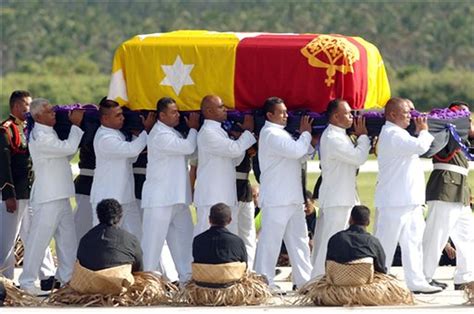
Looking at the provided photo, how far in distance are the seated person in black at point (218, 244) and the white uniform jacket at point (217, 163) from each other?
1307 millimetres

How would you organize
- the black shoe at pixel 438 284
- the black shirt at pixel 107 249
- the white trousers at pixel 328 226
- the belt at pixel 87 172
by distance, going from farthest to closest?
the belt at pixel 87 172 < the black shoe at pixel 438 284 < the white trousers at pixel 328 226 < the black shirt at pixel 107 249

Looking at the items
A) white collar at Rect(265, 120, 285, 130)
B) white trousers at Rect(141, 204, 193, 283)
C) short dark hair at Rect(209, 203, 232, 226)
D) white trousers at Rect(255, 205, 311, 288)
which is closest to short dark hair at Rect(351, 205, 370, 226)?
short dark hair at Rect(209, 203, 232, 226)

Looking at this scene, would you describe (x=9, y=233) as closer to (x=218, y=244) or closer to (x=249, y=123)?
(x=249, y=123)

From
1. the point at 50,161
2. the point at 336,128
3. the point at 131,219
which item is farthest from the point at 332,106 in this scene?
the point at 50,161

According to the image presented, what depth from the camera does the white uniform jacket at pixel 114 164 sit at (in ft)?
51.6

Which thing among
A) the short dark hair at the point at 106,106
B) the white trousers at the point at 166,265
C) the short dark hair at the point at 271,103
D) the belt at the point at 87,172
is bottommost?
the white trousers at the point at 166,265

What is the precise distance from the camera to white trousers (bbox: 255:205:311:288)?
15562 millimetres

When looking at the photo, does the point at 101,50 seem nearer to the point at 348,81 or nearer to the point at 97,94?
the point at 97,94

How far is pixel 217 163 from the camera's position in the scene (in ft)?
51.8

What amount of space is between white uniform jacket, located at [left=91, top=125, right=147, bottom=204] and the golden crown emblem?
1.81m

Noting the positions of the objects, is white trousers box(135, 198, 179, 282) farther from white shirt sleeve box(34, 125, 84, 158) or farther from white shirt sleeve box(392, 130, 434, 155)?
white shirt sleeve box(392, 130, 434, 155)

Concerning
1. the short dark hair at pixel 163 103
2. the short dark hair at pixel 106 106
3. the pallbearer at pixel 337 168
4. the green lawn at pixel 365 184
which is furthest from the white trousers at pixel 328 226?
the green lawn at pixel 365 184

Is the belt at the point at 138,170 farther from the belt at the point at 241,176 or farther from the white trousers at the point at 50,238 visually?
the belt at the point at 241,176

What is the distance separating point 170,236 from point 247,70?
179 cm
